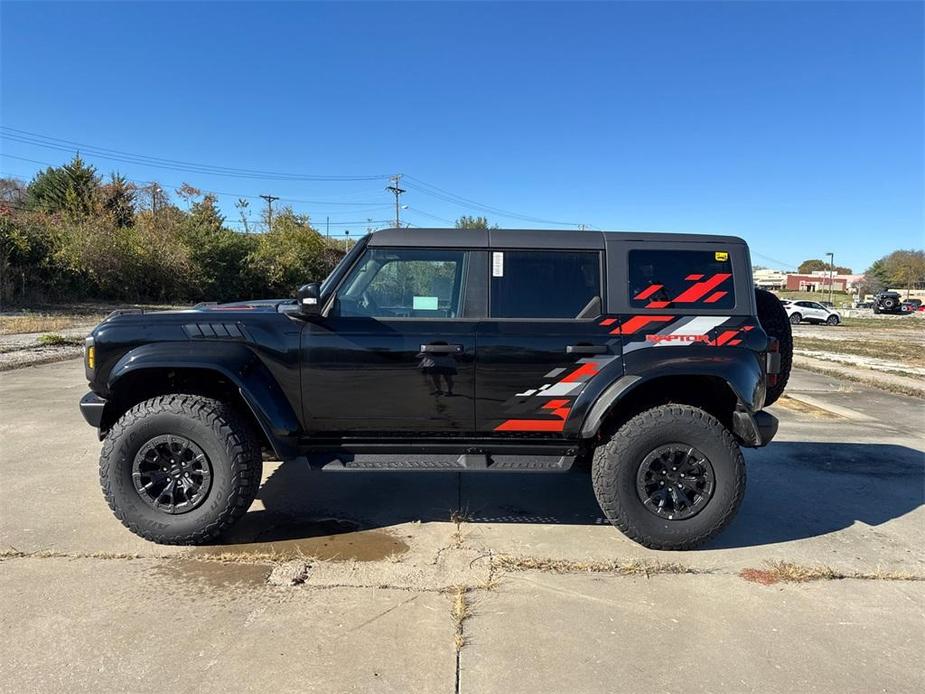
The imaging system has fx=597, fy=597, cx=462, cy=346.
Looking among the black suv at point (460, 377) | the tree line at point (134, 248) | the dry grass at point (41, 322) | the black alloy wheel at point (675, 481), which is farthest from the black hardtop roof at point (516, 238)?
the tree line at point (134, 248)

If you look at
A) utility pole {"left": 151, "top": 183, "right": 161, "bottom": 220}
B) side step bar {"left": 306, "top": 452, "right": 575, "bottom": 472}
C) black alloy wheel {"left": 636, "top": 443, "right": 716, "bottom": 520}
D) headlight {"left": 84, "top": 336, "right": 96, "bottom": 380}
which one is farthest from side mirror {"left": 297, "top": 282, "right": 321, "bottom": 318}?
utility pole {"left": 151, "top": 183, "right": 161, "bottom": 220}

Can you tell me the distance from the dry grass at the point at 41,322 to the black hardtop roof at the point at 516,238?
15018 mm

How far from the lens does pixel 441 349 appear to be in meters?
3.62

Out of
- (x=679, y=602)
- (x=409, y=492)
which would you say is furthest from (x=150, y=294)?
(x=679, y=602)

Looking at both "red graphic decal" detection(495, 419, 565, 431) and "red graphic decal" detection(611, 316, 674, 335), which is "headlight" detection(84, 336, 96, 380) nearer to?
"red graphic decal" detection(495, 419, 565, 431)

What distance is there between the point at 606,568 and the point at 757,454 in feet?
10.4

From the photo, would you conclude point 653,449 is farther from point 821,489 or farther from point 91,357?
point 91,357

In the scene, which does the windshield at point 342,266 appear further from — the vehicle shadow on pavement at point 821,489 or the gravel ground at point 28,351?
the gravel ground at point 28,351

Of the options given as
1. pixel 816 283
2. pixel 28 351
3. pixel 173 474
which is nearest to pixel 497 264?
pixel 173 474

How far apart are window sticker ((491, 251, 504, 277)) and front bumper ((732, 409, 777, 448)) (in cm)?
173

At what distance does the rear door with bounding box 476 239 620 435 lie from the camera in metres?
3.65

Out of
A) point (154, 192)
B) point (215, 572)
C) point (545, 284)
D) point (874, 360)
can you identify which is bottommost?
point (215, 572)

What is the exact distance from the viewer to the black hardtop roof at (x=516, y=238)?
3818 mm

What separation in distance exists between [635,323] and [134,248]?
103ft
